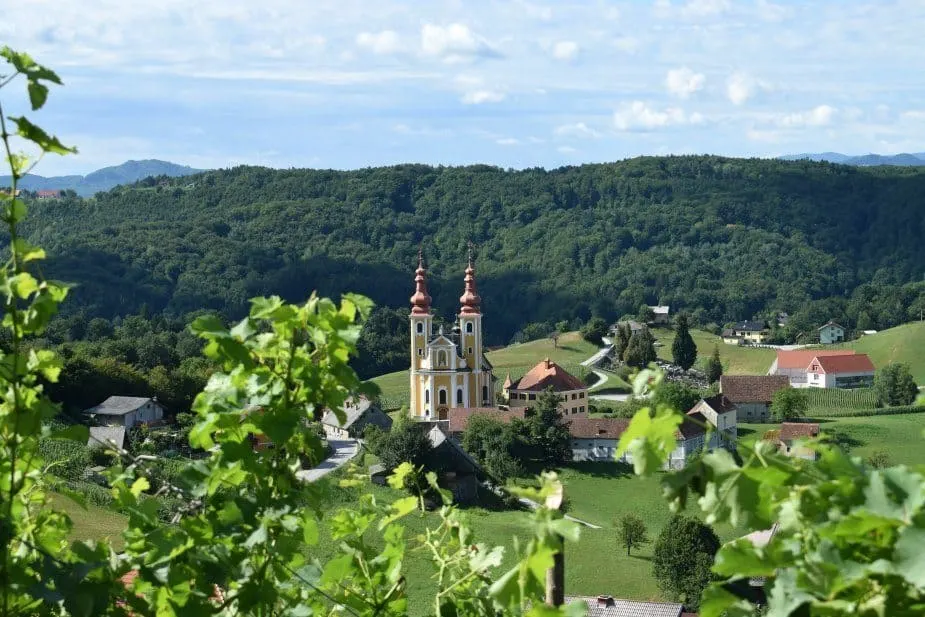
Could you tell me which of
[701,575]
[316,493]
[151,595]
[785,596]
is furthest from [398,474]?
[701,575]

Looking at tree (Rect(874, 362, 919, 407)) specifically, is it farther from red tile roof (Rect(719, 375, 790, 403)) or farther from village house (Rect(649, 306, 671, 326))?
village house (Rect(649, 306, 671, 326))

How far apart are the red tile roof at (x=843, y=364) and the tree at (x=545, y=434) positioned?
100ft

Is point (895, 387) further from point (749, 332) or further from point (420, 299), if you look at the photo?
point (749, 332)

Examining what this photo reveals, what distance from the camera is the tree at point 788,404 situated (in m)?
53.3

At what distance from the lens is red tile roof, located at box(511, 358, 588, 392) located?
163 ft

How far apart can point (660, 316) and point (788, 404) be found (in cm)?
4835

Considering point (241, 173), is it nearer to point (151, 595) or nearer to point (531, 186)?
point (531, 186)

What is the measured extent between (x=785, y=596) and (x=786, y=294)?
124486 millimetres

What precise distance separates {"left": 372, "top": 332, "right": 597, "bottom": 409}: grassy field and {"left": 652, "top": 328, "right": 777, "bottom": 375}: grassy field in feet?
16.7

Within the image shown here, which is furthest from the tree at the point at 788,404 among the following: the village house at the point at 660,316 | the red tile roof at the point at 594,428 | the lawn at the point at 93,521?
the village house at the point at 660,316

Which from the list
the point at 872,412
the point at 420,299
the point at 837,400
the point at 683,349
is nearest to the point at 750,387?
the point at 837,400

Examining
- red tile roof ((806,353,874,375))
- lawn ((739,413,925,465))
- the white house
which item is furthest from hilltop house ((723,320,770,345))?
the white house

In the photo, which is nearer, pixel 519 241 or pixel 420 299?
pixel 420 299

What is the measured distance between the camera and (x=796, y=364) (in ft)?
228
